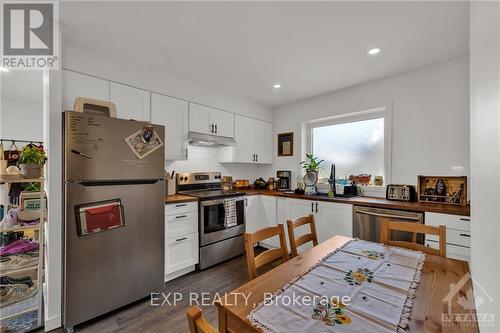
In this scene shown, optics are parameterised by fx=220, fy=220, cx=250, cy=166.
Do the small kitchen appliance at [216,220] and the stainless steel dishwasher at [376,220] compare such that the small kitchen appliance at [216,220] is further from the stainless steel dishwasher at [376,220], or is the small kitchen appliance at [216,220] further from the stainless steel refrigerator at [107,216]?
the stainless steel dishwasher at [376,220]

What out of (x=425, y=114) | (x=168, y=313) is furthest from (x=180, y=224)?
(x=425, y=114)

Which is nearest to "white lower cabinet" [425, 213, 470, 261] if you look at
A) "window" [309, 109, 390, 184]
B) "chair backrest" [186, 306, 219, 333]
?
"window" [309, 109, 390, 184]

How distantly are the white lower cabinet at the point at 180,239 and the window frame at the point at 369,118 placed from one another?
217 centimetres

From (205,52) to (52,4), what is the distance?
1170mm

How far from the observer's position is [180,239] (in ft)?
8.14

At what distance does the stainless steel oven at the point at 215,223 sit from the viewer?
267 centimetres

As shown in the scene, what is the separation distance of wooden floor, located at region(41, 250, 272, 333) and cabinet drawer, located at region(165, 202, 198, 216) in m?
0.77

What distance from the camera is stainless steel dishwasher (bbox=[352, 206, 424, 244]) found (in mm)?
2189

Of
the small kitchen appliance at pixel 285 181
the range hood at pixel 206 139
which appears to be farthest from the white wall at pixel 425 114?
the range hood at pixel 206 139

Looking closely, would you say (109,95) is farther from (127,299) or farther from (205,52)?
(127,299)

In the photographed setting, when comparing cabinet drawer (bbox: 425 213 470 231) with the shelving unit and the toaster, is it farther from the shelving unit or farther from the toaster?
the shelving unit

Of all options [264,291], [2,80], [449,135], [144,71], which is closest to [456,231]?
[449,135]

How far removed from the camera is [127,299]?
1958 mm

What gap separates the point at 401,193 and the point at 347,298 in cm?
224
